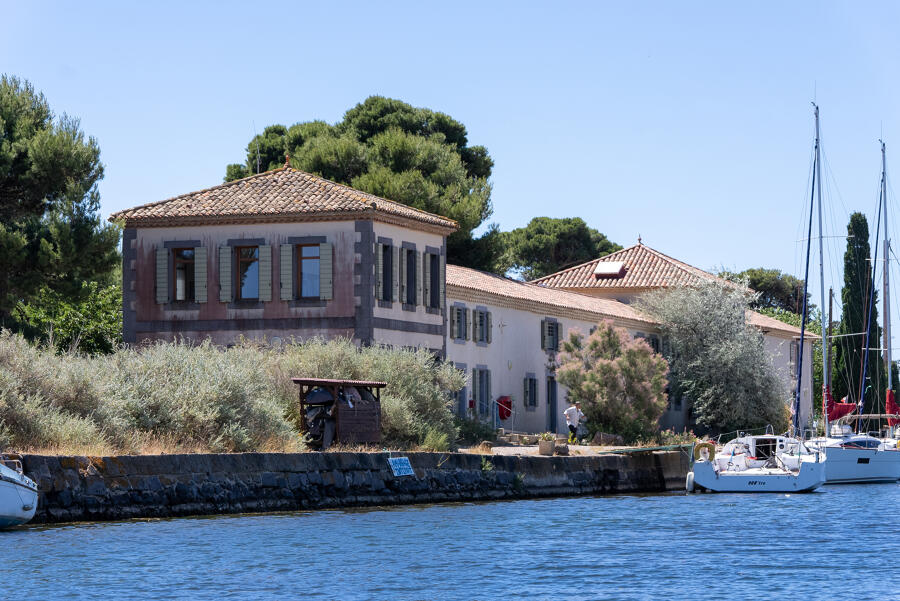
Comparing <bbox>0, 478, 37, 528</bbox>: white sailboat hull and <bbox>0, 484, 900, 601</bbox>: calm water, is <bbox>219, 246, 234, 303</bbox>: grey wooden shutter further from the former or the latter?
<bbox>0, 478, 37, 528</bbox>: white sailboat hull

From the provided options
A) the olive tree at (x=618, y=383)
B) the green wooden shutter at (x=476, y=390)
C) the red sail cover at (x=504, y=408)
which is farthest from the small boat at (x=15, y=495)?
the olive tree at (x=618, y=383)

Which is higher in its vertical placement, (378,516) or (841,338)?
(841,338)

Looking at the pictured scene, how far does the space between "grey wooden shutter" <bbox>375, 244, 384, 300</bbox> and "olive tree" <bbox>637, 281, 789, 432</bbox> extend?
19874 mm

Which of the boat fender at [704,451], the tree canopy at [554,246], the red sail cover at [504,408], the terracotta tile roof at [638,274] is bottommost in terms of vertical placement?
the boat fender at [704,451]

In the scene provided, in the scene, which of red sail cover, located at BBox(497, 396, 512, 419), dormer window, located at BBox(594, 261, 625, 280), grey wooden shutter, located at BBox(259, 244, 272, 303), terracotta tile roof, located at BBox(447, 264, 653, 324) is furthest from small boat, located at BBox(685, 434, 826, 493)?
dormer window, located at BBox(594, 261, 625, 280)

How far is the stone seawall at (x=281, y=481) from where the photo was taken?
23.9 metres

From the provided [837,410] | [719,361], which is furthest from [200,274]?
[837,410]

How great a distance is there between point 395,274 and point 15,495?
1945 centimetres

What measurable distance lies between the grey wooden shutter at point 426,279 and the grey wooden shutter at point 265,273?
4.56 metres

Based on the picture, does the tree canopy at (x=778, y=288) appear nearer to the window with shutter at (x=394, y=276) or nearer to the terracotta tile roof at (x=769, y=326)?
the terracotta tile roof at (x=769, y=326)

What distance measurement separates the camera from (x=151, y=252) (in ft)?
134

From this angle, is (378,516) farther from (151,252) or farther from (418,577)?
(151,252)

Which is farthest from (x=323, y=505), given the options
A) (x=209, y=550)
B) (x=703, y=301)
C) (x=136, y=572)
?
(x=703, y=301)

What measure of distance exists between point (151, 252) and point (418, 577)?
23153mm
